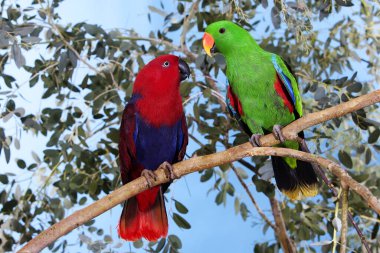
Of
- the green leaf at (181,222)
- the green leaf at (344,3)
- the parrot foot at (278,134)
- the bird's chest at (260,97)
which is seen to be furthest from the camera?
the green leaf at (181,222)

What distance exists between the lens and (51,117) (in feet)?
8.24

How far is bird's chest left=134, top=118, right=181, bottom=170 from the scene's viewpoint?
1.91 meters

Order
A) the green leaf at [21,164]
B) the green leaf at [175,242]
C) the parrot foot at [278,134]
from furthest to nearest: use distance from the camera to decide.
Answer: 1. the green leaf at [21,164]
2. the green leaf at [175,242]
3. the parrot foot at [278,134]

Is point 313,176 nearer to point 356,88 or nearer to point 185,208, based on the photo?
point 356,88

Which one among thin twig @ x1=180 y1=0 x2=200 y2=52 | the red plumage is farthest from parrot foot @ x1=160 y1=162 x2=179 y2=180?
thin twig @ x1=180 y1=0 x2=200 y2=52

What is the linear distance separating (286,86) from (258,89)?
0.31ft

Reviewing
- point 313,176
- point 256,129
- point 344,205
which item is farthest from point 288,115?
point 344,205

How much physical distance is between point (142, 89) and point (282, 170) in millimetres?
577

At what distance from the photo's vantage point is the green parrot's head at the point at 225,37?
1.95m

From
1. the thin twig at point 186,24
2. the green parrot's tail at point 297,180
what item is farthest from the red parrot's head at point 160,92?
the thin twig at point 186,24

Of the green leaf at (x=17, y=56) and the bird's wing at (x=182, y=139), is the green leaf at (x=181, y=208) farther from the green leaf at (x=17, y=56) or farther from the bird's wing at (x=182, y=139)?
the green leaf at (x=17, y=56)

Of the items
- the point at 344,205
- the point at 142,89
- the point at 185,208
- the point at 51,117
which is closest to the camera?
the point at 344,205

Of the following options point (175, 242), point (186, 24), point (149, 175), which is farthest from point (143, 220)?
point (186, 24)

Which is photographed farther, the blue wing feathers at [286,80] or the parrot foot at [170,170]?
the blue wing feathers at [286,80]
